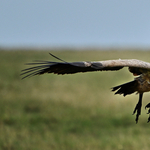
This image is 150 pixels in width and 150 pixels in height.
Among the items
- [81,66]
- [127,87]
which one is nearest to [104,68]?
[81,66]

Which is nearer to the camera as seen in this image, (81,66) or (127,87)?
(81,66)

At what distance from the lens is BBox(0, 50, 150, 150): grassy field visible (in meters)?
7.36

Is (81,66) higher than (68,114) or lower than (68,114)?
higher

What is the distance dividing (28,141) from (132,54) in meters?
11.1

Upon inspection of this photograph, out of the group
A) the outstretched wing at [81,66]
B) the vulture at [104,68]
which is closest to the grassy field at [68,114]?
the vulture at [104,68]

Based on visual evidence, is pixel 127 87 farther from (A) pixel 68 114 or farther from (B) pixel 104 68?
(A) pixel 68 114

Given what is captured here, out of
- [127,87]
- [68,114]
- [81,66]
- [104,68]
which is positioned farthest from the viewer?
[68,114]

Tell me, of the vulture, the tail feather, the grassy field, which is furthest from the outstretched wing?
the grassy field

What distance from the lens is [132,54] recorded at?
17469 millimetres

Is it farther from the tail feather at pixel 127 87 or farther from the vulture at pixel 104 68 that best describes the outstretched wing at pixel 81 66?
the tail feather at pixel 127 87

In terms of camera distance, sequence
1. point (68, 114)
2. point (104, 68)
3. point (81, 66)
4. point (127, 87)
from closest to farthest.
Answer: point (81, 66) < point (104, 68) < point (127, 87) < point (68, 114)

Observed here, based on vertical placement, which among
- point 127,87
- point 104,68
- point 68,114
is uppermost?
point 104,68

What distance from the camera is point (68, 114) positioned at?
9477 mm

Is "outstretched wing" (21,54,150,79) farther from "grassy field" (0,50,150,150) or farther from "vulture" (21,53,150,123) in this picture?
"grassy field" (0,50,150,150)
